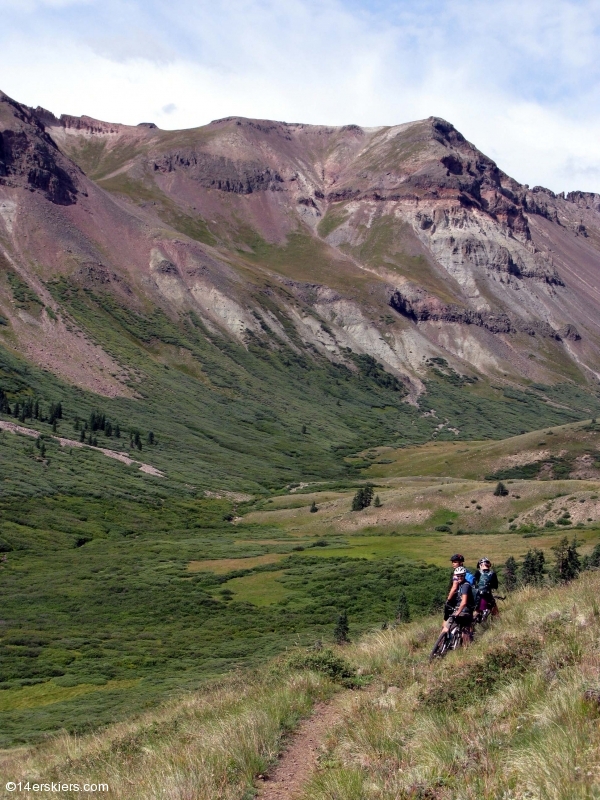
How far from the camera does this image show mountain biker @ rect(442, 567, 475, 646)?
48.9 ft

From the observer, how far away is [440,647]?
14.7m

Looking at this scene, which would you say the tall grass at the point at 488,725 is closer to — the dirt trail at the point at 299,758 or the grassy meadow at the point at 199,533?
the dirt trail at the point at 299,758

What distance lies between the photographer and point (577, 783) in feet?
23.0

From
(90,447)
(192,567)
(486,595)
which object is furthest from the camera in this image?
(90,447)

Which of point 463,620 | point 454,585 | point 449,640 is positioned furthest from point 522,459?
point 449,640

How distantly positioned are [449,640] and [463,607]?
75 centimetres

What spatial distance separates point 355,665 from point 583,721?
816cm

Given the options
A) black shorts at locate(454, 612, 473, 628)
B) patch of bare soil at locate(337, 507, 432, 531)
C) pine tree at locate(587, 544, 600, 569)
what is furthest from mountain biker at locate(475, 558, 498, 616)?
patch of bare soil at locate(337, 507, 432, 531)

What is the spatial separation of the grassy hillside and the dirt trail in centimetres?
21

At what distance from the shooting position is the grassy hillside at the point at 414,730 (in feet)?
26.0

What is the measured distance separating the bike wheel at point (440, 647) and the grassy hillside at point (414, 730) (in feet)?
1.20

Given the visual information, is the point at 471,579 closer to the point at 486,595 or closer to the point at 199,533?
the point at 486,595

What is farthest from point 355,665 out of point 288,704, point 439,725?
point 439,725

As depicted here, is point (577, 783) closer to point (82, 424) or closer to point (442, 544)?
point (442, 544)
